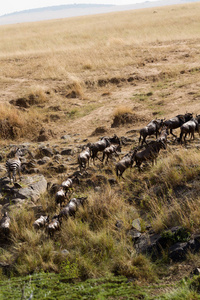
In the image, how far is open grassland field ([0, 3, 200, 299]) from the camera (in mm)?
5762

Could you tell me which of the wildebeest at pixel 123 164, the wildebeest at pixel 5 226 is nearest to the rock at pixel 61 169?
the wildebeest at pixel 123 164

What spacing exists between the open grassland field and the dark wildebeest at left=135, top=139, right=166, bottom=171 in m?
0.28

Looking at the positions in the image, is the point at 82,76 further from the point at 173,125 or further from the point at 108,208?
the point at 108,208

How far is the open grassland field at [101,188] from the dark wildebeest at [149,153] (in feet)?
0.93

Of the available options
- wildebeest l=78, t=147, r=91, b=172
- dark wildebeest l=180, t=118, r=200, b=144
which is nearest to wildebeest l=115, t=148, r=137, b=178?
wildebeest l=78, t=147, r=91, b=172

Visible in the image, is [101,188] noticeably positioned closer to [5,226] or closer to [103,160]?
[103,160]

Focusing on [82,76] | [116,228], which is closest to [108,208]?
[116,228]

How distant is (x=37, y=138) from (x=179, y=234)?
9.26 meters

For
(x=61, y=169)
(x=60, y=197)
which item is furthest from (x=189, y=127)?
(x=60, y=197)

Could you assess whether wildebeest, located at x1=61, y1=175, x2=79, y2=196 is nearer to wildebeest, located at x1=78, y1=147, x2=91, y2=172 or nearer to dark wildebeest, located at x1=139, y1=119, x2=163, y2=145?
wildebeest, located at x1=78, y1=147, x2=91, y2=172

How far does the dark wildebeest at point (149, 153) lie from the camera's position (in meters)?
9.03

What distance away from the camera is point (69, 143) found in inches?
518

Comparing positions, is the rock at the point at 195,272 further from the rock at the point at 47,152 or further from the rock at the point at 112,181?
the rock at the point at 47,152

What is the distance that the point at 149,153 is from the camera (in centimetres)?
912
